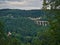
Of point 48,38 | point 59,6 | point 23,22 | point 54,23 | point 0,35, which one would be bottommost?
point 23,22

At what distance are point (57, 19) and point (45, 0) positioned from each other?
291mm

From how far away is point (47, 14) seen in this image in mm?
3066

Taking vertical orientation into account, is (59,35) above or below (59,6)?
below

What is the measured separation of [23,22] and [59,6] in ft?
113

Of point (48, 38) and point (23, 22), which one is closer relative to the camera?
point (48, 38)

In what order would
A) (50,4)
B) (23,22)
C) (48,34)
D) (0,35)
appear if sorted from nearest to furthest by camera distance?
(50,4), (48,34), (0,35), (23,22)

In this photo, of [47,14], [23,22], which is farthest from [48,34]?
[23,22]

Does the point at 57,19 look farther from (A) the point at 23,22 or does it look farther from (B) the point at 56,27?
(A) the point at 23,22

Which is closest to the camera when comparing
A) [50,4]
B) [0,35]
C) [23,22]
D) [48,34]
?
[50,4]

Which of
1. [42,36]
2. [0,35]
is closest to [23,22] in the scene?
[0,35]

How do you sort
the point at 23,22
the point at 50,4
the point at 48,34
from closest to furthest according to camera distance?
the point at 50,4
the point at 48,34
the point at 23,22

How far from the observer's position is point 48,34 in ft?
10.5

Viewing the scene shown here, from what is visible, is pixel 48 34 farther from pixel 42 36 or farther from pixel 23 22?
pixel 23 22

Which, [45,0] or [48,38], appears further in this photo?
[48,38]
